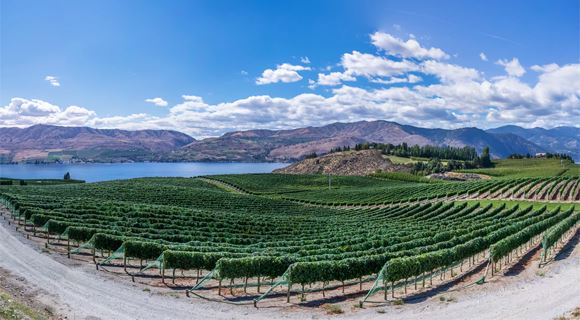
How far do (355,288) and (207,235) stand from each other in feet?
68.0

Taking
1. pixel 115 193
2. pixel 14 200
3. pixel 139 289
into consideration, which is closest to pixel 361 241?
pixel 139 289

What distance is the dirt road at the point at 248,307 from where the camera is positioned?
1928 cm

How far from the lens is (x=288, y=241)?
124ft

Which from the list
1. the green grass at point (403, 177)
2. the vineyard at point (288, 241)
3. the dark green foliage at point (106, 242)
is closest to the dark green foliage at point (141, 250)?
the vineyard at point (288, 241)

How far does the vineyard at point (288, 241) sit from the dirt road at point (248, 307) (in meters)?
1.52

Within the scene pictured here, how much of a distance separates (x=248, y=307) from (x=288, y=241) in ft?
56.2

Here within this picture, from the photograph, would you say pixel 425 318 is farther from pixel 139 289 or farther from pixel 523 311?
pixel 139 289

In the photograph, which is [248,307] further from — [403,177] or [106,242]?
[403,177]

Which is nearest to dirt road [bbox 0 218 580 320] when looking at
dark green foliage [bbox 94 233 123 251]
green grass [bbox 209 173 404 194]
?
dark green foliage [bbox 94 233 123 251]

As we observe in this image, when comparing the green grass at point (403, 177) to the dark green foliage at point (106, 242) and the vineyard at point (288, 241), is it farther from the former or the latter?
the dark green foliage at point (106, 242)

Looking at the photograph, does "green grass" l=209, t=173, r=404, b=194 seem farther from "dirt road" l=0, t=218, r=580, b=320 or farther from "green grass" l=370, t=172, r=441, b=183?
"dirt road" l=0, t=218, r=580, b=320

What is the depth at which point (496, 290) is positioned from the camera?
23172 mm

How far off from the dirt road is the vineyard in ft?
4.99

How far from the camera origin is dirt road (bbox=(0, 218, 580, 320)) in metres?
19.3
